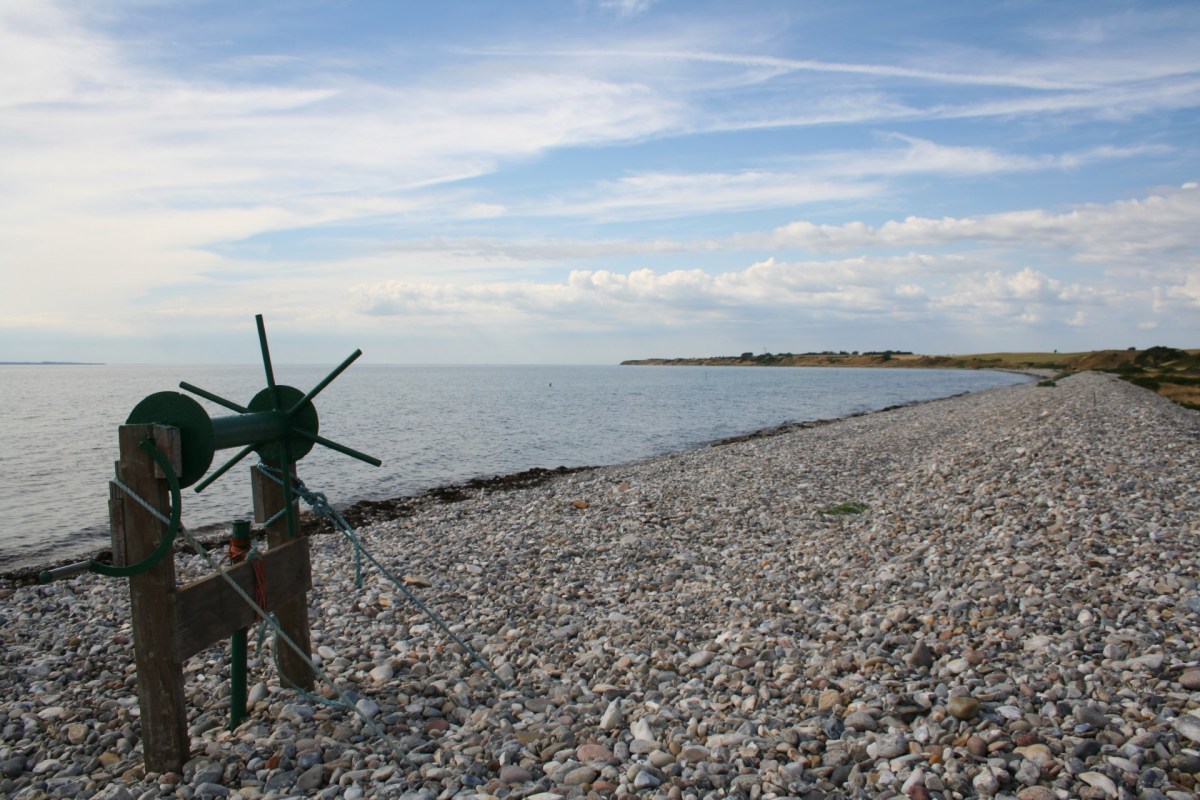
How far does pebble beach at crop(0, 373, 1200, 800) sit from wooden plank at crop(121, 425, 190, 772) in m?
0.56

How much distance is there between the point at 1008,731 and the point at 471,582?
24.1ft

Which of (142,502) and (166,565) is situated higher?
(142,502)

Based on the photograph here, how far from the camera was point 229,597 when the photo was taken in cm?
609

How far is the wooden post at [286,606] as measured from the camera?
22.1ft

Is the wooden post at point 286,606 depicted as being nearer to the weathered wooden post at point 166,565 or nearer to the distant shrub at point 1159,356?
the weathered wooden post at point 166,565

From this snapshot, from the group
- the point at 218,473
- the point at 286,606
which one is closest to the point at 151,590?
the point at 218,473

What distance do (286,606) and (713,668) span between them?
4.09 meters

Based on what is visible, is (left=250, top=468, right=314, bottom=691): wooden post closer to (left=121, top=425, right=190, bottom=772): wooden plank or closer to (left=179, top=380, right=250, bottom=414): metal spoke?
(left=179, top=380, right=250, bottom=414): metal spoke

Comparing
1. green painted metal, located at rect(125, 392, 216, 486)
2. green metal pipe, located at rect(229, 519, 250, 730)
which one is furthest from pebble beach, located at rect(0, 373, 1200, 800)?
green painted metal, located at rect(125, 392, 216, 486)

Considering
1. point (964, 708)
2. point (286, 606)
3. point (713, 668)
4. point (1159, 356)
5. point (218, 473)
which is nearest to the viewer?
point (964, 708)

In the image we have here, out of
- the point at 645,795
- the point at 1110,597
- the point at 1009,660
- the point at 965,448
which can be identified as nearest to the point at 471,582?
the point at 645,795

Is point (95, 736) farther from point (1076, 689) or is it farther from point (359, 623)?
point (1076, 689)

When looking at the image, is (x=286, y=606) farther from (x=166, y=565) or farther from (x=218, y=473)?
(x=166, y=565)

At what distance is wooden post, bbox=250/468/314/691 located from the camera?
22.1ft
